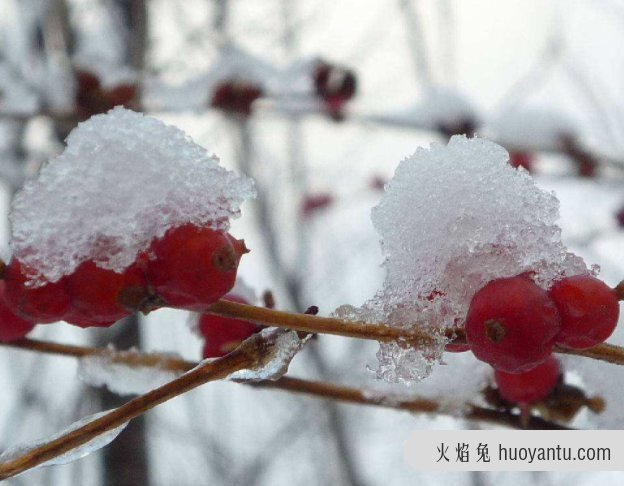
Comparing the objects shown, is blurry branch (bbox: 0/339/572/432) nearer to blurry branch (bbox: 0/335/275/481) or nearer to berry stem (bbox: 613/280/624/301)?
blurry branch (bbox: 0/335/275/481)

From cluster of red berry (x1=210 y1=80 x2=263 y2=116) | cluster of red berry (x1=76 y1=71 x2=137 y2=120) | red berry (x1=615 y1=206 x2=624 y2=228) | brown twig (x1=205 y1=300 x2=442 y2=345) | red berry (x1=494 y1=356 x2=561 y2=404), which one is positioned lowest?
brown twig (x1=205 y1=300 x2=442 y2=345)

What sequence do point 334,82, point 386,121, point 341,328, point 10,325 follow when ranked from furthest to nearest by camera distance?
point 334,82, point 386,121, point 10,325, point 341,328

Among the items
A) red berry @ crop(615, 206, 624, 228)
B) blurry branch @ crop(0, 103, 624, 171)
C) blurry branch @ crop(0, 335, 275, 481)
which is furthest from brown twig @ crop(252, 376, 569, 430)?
red berry @ crop(615, 206, 624, 228)

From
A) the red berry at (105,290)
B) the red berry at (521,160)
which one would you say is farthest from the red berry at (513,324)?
the red berry at (521,160)

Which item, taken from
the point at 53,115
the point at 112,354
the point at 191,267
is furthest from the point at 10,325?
the point at 53,115

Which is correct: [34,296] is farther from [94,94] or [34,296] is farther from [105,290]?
[94,94]

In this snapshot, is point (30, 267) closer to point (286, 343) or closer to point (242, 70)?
point (286, 343)
